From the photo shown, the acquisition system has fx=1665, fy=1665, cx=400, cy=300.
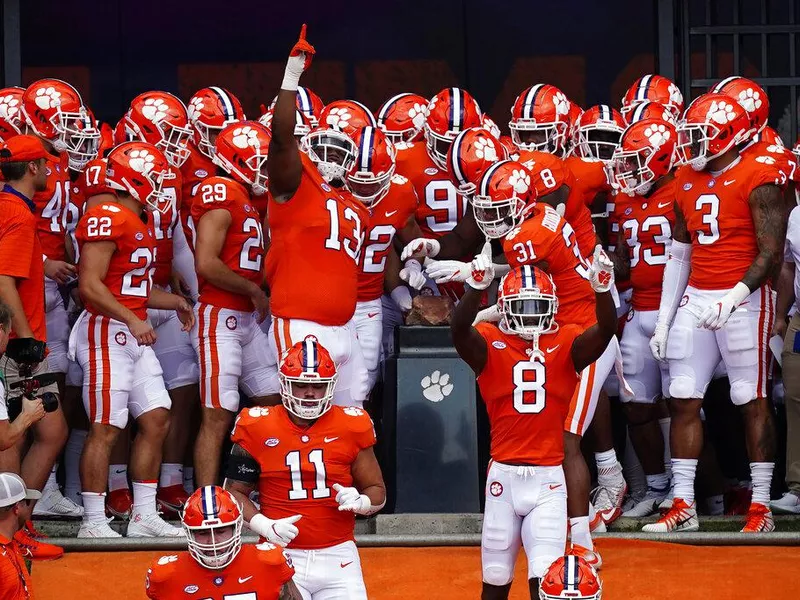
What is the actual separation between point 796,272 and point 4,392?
3.65 meters

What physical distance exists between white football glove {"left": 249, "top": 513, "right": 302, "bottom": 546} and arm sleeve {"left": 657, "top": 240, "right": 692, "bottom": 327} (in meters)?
2.55

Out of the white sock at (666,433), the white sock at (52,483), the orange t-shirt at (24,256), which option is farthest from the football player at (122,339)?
the white sock at (666,433)

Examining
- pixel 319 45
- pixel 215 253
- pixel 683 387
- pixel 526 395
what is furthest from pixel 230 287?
pixel 319 45

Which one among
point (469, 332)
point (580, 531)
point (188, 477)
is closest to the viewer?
point (469, 332)

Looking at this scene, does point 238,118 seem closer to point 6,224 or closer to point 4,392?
point 6,224

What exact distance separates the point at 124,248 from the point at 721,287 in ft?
8.99

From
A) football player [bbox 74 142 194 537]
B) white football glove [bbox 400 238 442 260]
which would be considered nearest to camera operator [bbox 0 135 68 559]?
football player [bbox 74 142 194 537]

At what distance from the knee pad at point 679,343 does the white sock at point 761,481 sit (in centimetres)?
60

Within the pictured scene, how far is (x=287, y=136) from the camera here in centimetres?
662

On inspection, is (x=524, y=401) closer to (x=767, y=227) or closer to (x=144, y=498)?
(x=767, y=227)

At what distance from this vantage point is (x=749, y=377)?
24.9 ft

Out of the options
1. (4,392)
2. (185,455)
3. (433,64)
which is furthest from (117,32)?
(4,392)

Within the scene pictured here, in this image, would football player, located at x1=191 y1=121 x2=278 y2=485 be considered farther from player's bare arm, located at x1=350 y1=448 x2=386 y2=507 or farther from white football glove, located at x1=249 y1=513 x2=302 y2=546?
white football glove, located at x1=249 y1=513 x2=302 y2=546

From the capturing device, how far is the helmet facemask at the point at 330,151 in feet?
24.1
